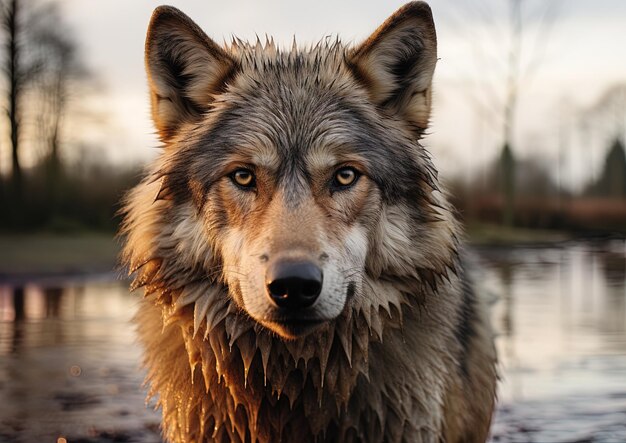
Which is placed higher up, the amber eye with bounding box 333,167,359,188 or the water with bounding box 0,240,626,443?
the amber eye with bounding box 333,167,359,188

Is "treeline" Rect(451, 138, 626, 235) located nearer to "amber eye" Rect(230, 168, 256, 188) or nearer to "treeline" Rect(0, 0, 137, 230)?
"treeline" Rect(0, 0, 137, 230)

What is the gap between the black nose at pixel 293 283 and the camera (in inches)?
139

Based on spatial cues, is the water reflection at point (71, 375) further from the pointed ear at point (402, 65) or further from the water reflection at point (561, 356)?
the water reflection at point (561, 356)

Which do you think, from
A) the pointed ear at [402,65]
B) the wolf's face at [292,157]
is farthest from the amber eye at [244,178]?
the pointed ear at [402,65]

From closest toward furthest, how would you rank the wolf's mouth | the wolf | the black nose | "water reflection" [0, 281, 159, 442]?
the black nose < the wolf's mouth < the wolf < "water reflection" [0, 281, 159, 442]

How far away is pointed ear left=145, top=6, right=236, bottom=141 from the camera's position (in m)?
4.46

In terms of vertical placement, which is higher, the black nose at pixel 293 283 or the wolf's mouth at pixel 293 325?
the black nose at pixel 293 283

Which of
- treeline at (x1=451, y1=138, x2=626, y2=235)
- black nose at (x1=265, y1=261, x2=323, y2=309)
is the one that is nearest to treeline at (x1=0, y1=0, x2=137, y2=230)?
treeline at (x1=451, y1=138, x2=626, y2=235)

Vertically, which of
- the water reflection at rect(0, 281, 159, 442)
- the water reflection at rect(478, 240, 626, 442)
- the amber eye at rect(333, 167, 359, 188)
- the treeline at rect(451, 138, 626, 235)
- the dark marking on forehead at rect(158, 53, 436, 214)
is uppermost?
the dark marking on forehead at rect(158, 53, 436, 214)

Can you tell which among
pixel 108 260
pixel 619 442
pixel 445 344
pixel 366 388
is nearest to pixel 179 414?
pixel 366 388

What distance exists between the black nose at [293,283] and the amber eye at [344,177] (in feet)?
2.24

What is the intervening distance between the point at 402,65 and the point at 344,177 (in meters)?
0.89

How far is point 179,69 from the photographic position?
15.3 feet

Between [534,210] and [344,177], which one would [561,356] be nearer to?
[344,177]
